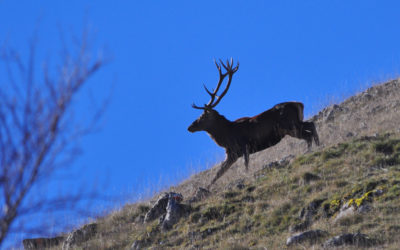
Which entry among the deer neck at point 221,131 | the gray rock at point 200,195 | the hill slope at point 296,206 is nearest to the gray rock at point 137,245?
the hill slope at point 296,206

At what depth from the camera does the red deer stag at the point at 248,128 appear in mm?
12797

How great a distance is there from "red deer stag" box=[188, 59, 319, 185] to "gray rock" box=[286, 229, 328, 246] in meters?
4.97

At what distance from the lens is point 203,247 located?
8492 millimetres

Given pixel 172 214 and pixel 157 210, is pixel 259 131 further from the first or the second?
pixel 172 214

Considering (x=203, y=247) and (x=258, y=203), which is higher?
(x=258, y=203)

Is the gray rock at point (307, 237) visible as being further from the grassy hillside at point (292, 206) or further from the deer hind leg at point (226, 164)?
the deer hind leg at point (226, 164)

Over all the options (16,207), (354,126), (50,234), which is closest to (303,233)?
(50,234)

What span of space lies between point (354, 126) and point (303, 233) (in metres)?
7.03

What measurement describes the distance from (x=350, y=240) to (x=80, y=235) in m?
5.49

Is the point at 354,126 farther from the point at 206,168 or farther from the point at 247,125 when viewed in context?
the point at 206,168

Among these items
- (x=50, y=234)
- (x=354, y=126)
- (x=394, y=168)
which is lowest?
(x=50, y=234)

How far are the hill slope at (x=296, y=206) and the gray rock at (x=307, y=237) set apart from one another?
0.02 meters

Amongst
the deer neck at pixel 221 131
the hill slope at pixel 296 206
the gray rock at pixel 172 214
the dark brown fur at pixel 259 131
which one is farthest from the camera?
the deer neck at pixel 221 131

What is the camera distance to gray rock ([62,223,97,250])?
Result: 10789mm
